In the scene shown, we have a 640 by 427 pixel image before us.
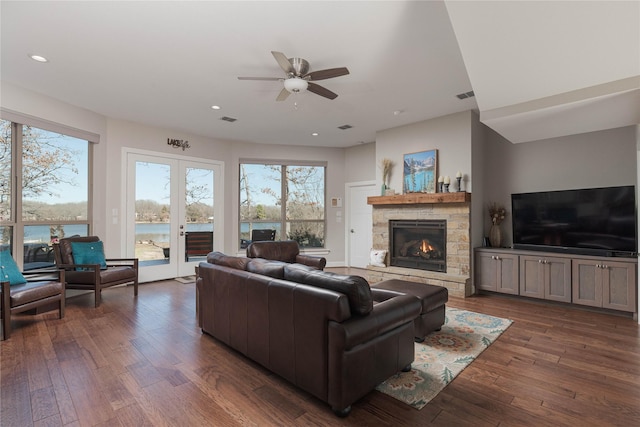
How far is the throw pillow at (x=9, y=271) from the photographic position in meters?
3.30

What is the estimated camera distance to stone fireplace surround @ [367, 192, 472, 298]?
4.64 meters

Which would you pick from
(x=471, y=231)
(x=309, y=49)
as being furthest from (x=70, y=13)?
(x=471, y=231)

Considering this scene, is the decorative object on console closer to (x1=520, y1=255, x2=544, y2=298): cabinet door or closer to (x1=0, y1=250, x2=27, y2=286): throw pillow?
(x1=520, y1=255, x2=544, y2=298): cabinet door

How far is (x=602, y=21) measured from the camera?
198 centimetres

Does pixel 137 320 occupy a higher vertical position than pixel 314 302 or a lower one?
lower

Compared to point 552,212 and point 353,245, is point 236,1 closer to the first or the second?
point 552,212

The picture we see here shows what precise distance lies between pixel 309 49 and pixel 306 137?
3362mm

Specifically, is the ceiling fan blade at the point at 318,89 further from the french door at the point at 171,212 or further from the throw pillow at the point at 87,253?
the throw pillow at the point at 87,253

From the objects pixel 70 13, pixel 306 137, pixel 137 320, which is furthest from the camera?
pixel 306 137

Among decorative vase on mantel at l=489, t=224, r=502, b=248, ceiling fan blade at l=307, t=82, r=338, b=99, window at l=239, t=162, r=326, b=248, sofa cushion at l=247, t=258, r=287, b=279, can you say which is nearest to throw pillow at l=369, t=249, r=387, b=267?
decorative vase on mantel at l=489, t=224, r=502, b=248

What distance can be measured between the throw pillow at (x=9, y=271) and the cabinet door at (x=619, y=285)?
22.1 feet

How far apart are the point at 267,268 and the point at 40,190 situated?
3.92 metres

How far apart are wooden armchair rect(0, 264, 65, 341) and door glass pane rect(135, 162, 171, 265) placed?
173 centimetres

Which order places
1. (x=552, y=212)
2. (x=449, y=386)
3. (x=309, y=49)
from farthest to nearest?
(x=552, y=212) < (x=309, y=49) < (x=449, y=386)
